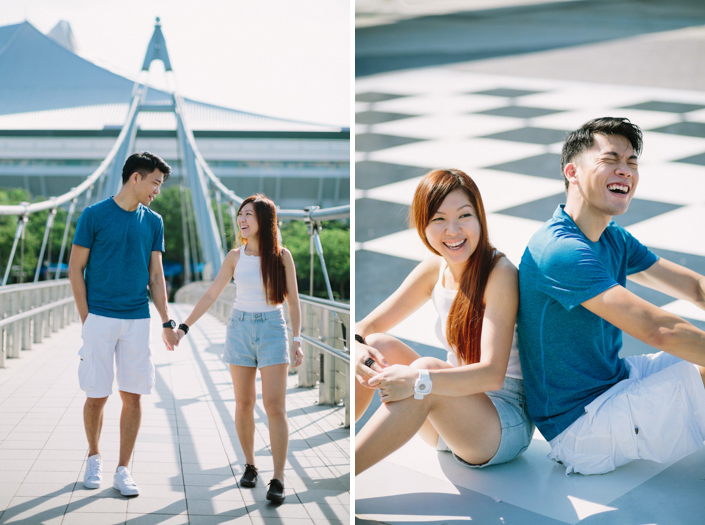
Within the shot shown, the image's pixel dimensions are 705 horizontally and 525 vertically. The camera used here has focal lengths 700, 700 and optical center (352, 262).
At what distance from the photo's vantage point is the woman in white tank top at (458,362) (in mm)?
1539

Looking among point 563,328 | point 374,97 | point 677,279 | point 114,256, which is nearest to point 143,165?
point 114,256

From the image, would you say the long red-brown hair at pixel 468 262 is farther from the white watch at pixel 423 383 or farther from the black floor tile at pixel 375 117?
the black floor tile at pixel 375 117

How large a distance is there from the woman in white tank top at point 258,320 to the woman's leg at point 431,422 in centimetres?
26

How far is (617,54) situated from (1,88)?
22.9 feet

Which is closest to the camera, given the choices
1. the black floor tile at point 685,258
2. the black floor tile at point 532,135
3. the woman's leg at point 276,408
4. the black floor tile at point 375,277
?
the woman's leg at point 276,408

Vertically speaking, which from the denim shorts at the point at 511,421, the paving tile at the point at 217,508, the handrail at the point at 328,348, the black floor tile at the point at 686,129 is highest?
the black floor tile at the point at 686,129

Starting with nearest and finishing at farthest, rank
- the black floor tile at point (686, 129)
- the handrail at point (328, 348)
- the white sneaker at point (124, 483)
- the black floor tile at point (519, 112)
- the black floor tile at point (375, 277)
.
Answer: the white sneaker at point (124, 483) → the handrail at point (328, 348) → the black floor tile at point (375, 277) → the black floor tile at point (686, 129) → the black floor tile at point (519, 112)

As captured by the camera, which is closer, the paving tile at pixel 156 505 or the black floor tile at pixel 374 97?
the paving tile at pixel 156 505

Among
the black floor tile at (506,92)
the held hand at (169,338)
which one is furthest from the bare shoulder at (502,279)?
the black floor tile at (506,92)

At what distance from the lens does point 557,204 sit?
13.1 feet

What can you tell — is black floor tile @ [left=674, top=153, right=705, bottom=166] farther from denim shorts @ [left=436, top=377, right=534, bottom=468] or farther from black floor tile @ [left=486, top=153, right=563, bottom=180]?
denim shorts @ [left=436, top=377, right=534, bottom=468]

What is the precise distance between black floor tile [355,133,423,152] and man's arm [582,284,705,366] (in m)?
3.91

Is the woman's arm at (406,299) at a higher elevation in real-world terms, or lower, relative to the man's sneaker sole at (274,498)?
higher

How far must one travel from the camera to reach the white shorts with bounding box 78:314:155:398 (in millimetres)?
1598
